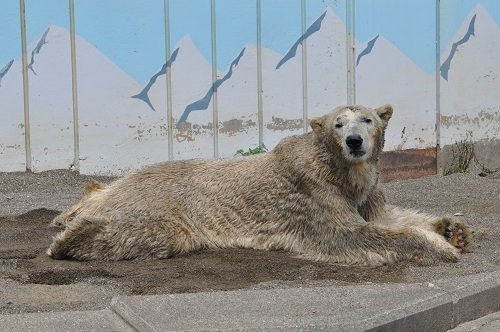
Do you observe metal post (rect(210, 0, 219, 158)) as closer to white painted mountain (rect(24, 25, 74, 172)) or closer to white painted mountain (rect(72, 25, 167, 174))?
white painted mountain (rect(72, 25, 167, 174))

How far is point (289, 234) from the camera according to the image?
20.5 feet

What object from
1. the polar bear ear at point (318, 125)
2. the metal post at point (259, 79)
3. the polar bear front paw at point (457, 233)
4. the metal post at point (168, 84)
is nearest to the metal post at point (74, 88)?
the metal post at point (168, 84)

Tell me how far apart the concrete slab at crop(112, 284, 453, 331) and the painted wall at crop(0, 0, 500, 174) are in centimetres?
562

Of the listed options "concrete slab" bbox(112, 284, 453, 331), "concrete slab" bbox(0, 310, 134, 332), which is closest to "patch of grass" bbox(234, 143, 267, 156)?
"concrete slab" bbox(112, 284, 453, 331)

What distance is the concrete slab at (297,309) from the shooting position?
4141mm

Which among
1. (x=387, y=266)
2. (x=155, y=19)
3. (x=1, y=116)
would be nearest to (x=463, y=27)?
(x=155, y=19)

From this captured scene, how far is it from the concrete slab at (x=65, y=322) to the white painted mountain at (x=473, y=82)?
27.3 feet

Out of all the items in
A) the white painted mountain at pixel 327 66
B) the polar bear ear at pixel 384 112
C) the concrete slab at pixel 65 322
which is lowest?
the concrete slab at pixel 65 322

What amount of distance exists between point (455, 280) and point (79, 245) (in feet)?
7.93

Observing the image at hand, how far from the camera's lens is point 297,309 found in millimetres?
4453

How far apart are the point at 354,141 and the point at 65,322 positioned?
8.14 ft

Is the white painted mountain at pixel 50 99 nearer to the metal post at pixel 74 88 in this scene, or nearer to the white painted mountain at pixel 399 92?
Answer: the metal post at pixel 74 88

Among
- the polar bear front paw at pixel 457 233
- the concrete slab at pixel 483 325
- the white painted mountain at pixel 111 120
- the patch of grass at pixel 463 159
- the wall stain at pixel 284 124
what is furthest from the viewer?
the patch of grass at pixel 463 159

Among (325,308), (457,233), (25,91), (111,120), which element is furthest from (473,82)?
(325,308)
